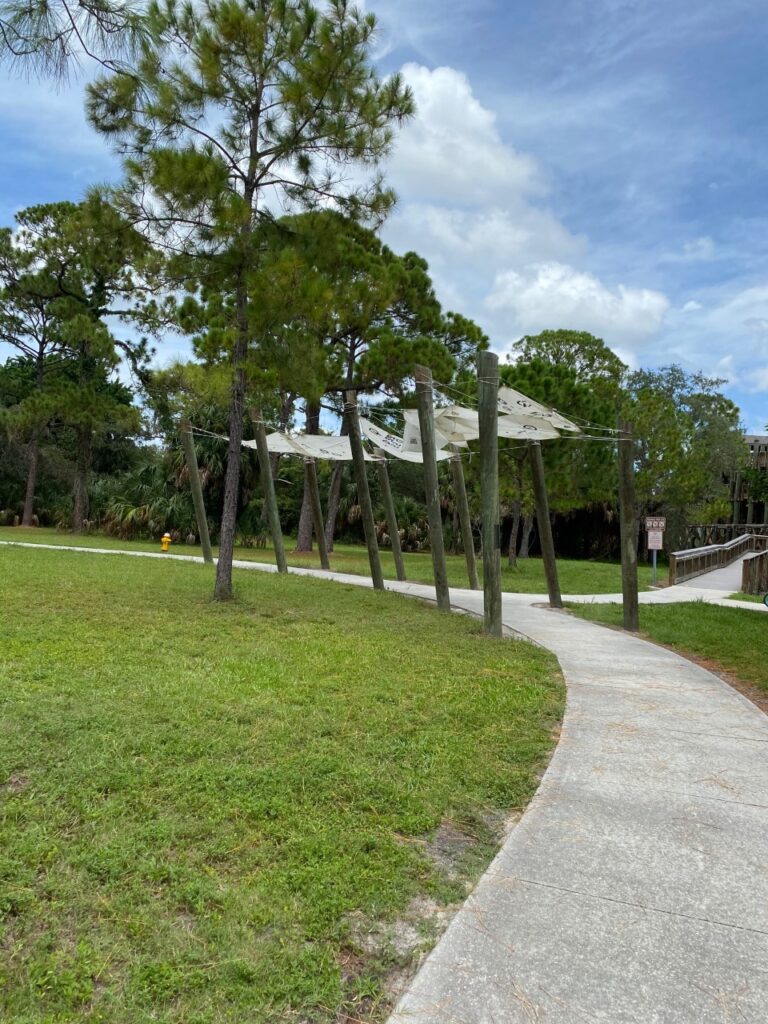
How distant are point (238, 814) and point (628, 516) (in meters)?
7.30

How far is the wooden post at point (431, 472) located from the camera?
910 centimetres

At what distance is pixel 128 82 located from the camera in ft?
14.1

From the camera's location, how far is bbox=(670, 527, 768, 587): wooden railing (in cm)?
1864

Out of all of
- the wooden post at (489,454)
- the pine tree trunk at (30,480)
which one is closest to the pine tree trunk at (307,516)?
the pine tree trunk at (30,480)

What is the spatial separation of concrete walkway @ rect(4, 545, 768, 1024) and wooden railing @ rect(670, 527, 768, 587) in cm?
1498

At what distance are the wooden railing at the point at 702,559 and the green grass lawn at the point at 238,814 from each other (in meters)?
13.7

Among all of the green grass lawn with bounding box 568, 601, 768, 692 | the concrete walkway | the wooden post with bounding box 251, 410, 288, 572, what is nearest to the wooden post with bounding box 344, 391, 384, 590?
the wooden post with bounding box 251, 410, 288, 572

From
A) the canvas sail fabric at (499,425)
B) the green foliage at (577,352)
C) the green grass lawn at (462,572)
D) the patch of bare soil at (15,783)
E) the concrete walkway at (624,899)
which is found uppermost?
the green foliage at (577,352)

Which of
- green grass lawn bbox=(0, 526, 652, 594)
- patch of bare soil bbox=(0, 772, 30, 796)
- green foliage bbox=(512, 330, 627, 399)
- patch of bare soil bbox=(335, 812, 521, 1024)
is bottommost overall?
patch of bare soil bbox=(335, 812, 521, 1024)

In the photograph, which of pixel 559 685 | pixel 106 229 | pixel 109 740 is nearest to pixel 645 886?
pixel 109 740

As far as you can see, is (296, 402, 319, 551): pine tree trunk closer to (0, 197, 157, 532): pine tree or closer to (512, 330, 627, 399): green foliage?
(0, 197, 157, 532): pine tree

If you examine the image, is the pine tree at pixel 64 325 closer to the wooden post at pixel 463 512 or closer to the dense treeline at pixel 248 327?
the dense treeline at pixel 248 327

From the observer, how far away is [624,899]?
8.05 feet

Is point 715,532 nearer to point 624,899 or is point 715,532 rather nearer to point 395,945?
point 624,899
